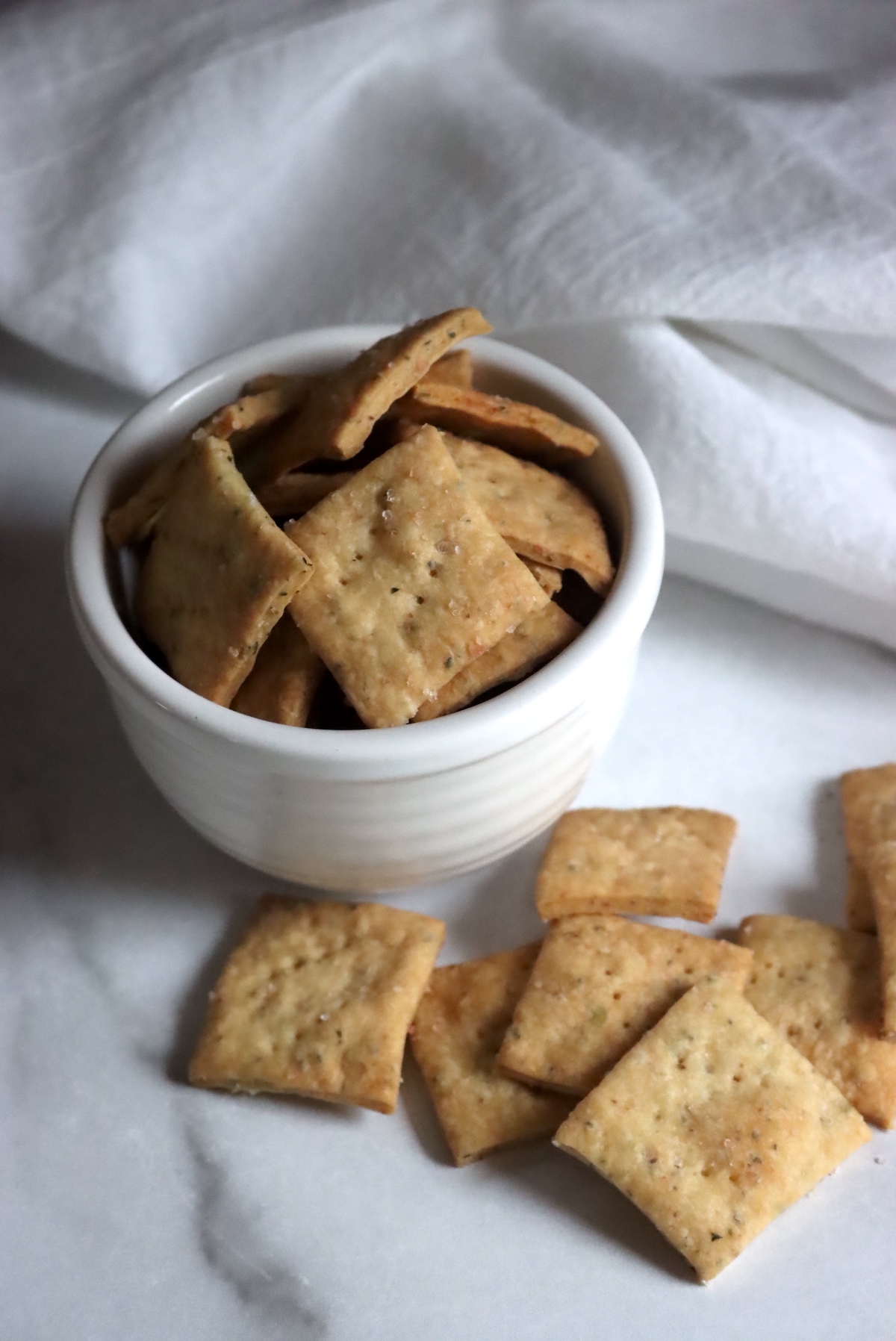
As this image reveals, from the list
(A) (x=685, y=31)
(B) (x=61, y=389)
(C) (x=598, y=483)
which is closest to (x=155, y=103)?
(B) (x=61, y=389)

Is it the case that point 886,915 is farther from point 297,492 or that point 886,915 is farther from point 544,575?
point 297,492

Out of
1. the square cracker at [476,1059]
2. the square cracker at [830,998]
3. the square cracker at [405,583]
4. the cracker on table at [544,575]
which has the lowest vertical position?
the square cracker at [830,998]

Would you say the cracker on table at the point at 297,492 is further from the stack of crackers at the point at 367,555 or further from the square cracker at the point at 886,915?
the square cracker at the point at 886,915

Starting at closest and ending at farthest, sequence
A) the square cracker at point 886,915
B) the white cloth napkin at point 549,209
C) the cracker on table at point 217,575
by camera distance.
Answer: the cracker on table at point 217,575, the square cracker at point 886,915, the white cloth napkin at point 549,209

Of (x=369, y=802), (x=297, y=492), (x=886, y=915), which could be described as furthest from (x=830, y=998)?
(x=297, y=492)

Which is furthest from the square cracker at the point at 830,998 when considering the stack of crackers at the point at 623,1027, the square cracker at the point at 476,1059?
the square cracker at the point at 476,1059

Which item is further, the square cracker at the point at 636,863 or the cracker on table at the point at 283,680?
the square cracker at the point at 636,863

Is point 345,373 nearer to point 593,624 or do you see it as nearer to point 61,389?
point 593,624
